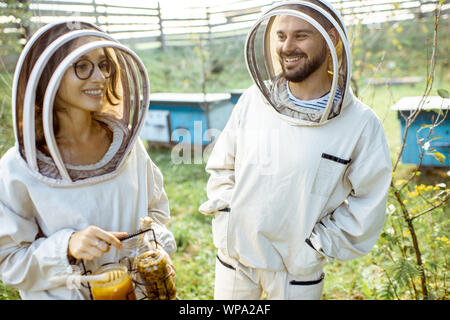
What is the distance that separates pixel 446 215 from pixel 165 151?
442 cm

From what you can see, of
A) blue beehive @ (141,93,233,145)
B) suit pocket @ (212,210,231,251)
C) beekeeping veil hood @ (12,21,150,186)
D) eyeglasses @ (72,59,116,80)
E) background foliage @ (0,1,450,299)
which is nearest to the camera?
beekeeping veil hood @ (12,21,150,186)

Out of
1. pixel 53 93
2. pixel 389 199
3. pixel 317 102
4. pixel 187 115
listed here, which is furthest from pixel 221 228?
pixel 187 115

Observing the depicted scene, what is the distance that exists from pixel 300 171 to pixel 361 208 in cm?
34

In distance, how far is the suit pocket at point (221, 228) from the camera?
179cm

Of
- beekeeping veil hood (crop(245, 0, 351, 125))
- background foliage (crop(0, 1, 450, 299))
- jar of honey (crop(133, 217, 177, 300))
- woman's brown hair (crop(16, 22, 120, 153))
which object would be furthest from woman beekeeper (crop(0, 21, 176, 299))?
background foliage (crop(0, 1, 450, 299))

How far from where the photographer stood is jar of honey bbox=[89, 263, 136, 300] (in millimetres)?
1190

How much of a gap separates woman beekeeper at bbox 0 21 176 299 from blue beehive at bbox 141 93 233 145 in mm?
2538

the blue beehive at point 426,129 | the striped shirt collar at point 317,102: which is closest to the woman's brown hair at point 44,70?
the striped shirt collar at point 317,102

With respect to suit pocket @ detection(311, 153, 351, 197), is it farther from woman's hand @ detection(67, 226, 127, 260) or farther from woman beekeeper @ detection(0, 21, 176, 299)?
woman's hand @ detection(67, 226, 127, 260)

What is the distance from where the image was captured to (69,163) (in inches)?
54.7

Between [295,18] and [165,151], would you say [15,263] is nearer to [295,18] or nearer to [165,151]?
[295,18]

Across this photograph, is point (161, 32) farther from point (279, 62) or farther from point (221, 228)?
point (221, 228)

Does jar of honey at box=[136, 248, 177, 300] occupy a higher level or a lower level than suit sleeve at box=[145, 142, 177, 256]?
lower

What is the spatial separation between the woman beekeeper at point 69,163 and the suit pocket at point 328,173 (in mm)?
736
